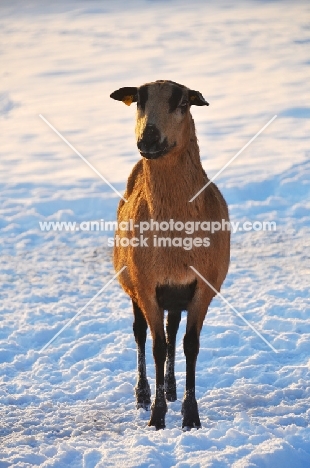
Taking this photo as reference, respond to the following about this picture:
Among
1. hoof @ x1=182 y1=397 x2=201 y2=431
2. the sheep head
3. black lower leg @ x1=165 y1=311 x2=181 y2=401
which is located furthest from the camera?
black lower leg @ x1=165 y1=311 x2=181 y2=401

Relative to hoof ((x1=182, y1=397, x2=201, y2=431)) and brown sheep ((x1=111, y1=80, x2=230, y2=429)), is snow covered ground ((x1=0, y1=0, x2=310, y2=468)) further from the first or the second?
brown sheep ((x1=111, y1=80, x2=230, y2=429))

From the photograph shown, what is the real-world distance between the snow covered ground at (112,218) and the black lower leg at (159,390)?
4.7 inches

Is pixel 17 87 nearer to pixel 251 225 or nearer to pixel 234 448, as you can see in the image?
pixel 251 225

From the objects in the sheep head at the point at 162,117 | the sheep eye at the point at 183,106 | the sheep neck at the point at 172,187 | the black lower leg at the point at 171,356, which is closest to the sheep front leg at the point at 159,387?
the black lower leg at the point at 171,356

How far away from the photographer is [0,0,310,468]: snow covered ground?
583 cm

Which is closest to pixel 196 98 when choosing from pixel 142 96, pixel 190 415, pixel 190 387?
pixel 142 96

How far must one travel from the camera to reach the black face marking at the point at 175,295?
5926 mm

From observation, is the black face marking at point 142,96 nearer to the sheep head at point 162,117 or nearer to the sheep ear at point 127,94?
the sheep head at point 162,117

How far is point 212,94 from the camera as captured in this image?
19.1m

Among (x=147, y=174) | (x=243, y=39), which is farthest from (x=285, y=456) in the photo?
(x=243, y=39)

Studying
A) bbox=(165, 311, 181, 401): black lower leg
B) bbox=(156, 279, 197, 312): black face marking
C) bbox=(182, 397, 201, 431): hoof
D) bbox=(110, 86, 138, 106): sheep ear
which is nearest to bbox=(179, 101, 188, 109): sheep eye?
bbox=(110, 86, 138, 106): sheep ear

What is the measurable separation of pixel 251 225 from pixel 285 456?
7.11 meters

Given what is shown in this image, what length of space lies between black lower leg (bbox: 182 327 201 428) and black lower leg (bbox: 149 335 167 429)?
169mm

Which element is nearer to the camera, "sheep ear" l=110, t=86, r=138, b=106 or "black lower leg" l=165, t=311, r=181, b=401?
"sheep ear" l=110, t=86, r=138, b=106
